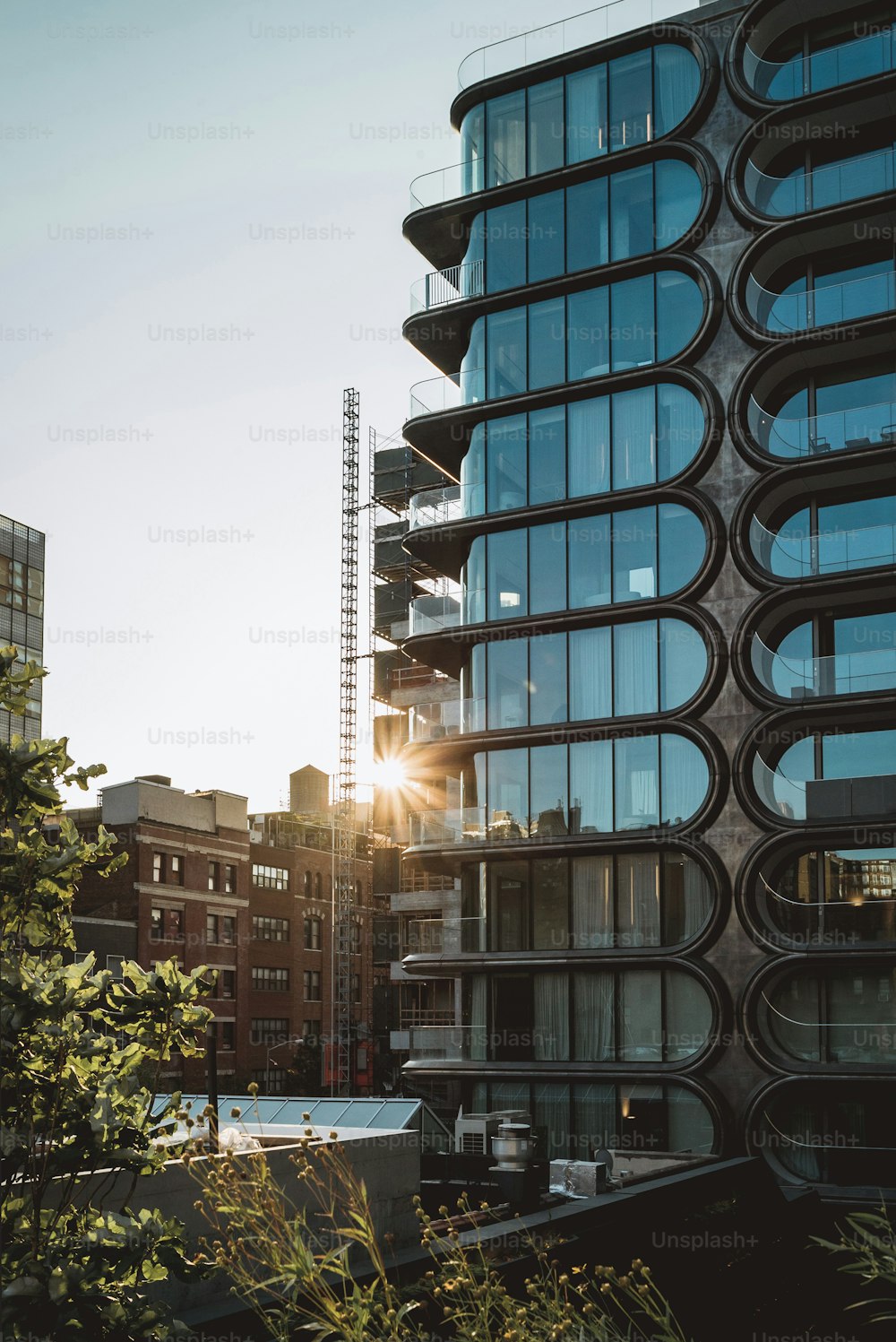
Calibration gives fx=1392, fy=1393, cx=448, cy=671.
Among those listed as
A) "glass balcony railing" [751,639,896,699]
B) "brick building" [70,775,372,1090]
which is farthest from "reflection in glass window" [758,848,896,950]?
"brick building" [70,775,372,1090]

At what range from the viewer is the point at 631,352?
126 feet

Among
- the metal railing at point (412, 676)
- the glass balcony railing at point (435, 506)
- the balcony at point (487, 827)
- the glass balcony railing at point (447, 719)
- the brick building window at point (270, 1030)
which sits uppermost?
the glass balcony railing at point (435, 506)

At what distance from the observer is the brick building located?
214 ft

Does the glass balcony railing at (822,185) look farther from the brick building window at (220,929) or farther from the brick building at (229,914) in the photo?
the brick building window at (220,929)

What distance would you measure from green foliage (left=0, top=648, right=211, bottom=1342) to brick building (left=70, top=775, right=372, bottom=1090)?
51.8 metres

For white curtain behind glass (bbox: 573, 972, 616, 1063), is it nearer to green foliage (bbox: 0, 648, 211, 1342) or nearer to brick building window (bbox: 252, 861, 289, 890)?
green foliage (bbox: 0, 648, 211, 1342)

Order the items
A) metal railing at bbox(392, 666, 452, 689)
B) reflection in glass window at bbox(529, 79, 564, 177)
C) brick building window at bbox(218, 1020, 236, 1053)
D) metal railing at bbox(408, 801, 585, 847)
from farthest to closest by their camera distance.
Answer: brick building window at bbox(218, 1020, 236, 1053)
metal railing at bbox(392, 666, 452, 689)
reflection in glass window at bbox(529, 79, 564, 177)
metal railing at bbox(408, 801, 585, 847)

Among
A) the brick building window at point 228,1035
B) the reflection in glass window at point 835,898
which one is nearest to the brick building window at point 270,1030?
the brick building window at point 228,1035

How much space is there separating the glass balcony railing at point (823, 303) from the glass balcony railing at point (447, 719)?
13052 mm

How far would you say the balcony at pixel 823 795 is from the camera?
33281mm

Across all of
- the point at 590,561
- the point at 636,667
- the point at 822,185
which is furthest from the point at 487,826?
the point at 822,185

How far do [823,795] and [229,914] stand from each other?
45244mm

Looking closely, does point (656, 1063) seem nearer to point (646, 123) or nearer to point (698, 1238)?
point (698, 1238)

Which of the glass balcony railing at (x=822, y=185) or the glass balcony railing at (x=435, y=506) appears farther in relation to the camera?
the glass balcony railing at (x=435, y=506)
